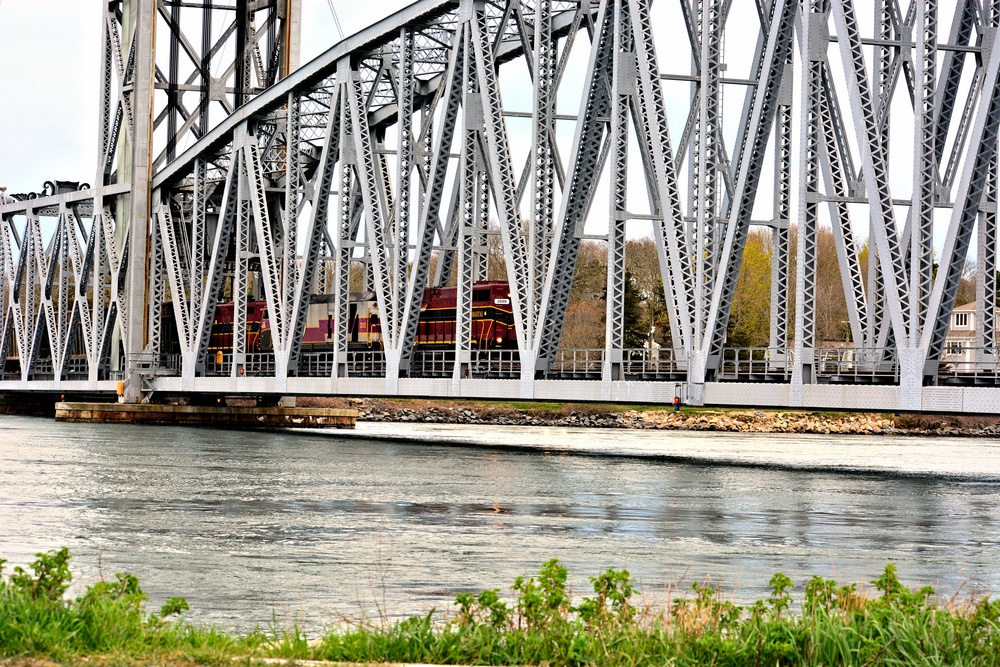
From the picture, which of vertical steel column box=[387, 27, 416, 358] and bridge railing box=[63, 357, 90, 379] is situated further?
bridge railing box=[63, 357, 90, 379]

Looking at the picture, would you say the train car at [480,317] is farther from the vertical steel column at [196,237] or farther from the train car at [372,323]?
the vertical steel column at [196,237]

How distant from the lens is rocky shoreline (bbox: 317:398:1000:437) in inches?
3435

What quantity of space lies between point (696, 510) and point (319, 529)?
7834 mm

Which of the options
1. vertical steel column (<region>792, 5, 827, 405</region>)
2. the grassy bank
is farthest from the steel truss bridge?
the grassy bank

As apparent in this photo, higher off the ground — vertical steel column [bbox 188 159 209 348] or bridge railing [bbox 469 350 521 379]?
vertical steel column [bbox 188 159 209 348]

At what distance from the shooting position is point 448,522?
22.2 m

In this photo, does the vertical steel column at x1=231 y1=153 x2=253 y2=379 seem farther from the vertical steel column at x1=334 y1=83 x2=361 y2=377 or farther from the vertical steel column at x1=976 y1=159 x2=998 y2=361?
the vertical steel column at x1=976 y1=159 x2=998 y2=361

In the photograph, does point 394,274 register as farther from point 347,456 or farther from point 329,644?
point 329,644

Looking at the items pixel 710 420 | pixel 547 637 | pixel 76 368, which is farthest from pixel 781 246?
pixel 76 368

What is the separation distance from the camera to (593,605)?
9891 mm

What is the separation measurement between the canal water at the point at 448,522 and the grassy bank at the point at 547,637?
2.31 metres

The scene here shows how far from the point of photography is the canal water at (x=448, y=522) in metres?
15.2

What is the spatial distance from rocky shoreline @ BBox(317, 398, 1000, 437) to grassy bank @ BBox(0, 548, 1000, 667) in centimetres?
7738

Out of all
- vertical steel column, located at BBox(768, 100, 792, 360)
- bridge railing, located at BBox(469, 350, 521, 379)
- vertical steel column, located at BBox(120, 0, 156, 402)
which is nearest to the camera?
vertical steel column, located at BBox(768, 100, 792, 360)
